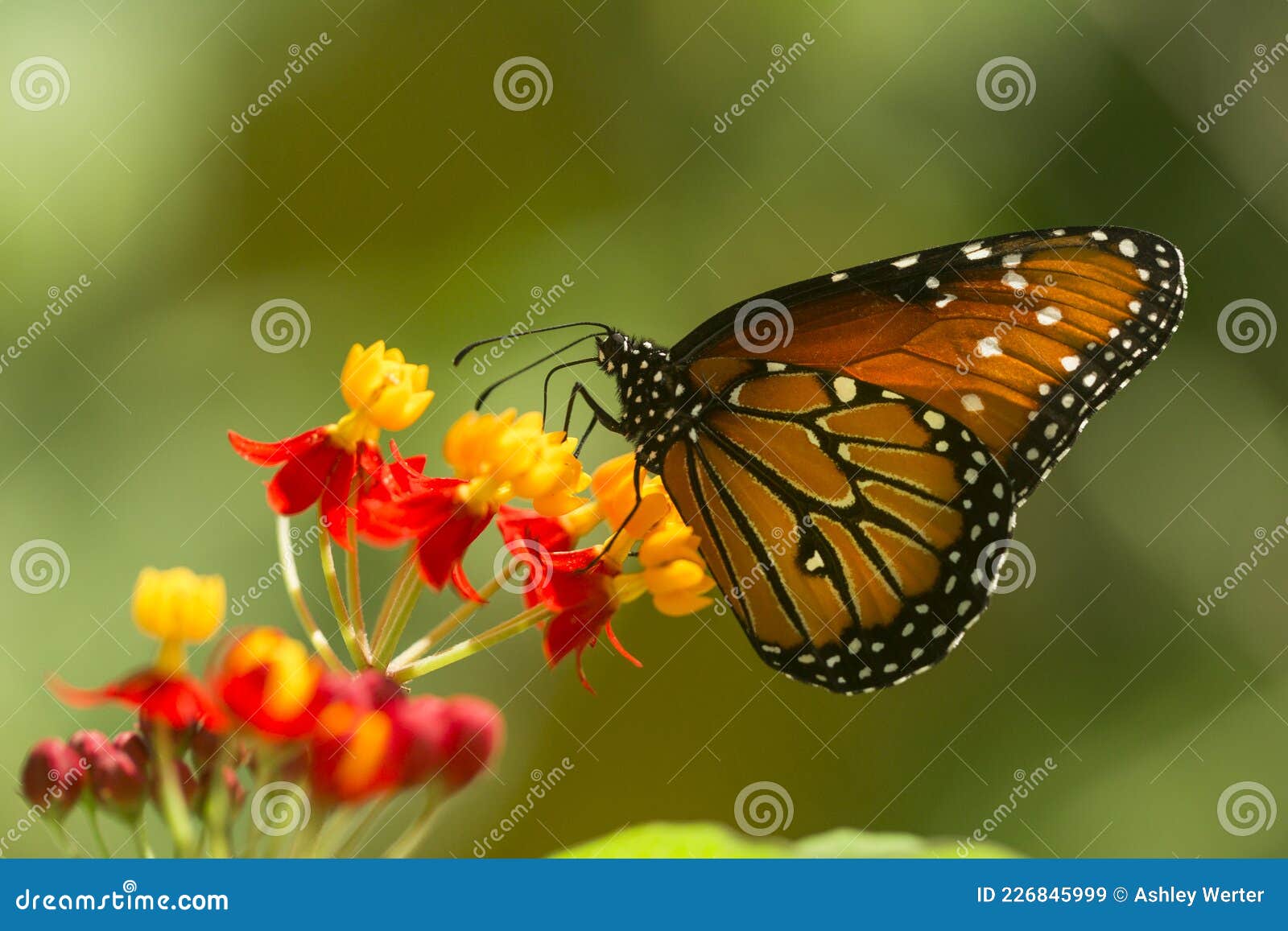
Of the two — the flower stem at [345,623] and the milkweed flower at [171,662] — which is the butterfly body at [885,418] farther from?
the milkweed flower at [171,662]

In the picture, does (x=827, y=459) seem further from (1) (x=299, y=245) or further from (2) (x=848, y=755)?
(1) (x=299, y=245)

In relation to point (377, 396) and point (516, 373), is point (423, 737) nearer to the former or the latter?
point (377, 396)

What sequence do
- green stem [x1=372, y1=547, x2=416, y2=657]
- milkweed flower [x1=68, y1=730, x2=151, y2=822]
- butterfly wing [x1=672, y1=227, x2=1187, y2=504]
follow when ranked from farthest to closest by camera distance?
butterfly wing [x1=672, y1=227, x2=1187, y2=504] → green stem [x1=372, y1=547, x2=416, y2=657] → milkweed flower [x1=68, y1=730, x2=151, y2=822]

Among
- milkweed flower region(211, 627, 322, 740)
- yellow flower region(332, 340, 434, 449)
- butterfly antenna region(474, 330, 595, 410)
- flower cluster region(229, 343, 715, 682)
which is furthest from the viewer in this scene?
butterfly antenna region(474, 330, 595, 410)

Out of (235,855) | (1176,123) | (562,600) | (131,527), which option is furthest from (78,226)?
(1176,123)

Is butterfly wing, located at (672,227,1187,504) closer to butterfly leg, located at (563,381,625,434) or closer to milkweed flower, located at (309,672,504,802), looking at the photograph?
butterfly leg, located at (563,381,625,434)

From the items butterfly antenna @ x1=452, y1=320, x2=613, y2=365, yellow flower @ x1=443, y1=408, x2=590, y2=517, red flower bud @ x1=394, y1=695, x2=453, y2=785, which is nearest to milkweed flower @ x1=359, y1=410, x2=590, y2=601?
yellow flower @ x1=443, y1=408, x2=590, y2=517

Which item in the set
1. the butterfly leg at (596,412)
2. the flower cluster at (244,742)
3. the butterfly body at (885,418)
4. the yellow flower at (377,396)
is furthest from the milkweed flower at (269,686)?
the butterfly body at (885,418)
